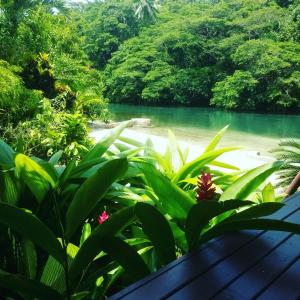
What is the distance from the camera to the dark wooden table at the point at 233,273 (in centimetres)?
77

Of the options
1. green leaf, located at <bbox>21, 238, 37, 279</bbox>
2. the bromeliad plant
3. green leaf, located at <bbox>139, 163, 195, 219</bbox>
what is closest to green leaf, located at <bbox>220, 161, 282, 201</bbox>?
the bromeliad plant

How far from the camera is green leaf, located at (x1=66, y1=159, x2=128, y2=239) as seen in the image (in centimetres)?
83

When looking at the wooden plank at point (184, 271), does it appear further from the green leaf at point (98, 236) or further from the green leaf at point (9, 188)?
the green leaf at point (9, 188)

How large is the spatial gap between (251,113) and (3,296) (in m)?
20.6

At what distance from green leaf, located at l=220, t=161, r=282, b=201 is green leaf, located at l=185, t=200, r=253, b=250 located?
330 mm

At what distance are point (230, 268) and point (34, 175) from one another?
0.60 m

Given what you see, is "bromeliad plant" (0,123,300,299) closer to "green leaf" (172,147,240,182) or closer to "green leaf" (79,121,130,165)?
"green leaf" (79,121,130,165)

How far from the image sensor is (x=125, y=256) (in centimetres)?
90

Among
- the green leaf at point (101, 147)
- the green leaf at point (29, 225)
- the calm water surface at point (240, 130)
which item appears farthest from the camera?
the calm water surface at point (240, 130)

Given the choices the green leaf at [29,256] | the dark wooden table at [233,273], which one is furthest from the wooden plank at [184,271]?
the green leaf at [29,256]

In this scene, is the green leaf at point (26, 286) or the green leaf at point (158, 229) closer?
the green leaf at point (26, 286)

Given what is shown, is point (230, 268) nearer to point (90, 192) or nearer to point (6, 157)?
point (90, 192)

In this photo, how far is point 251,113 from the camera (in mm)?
20516

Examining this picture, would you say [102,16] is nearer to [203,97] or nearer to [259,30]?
[203,97]
